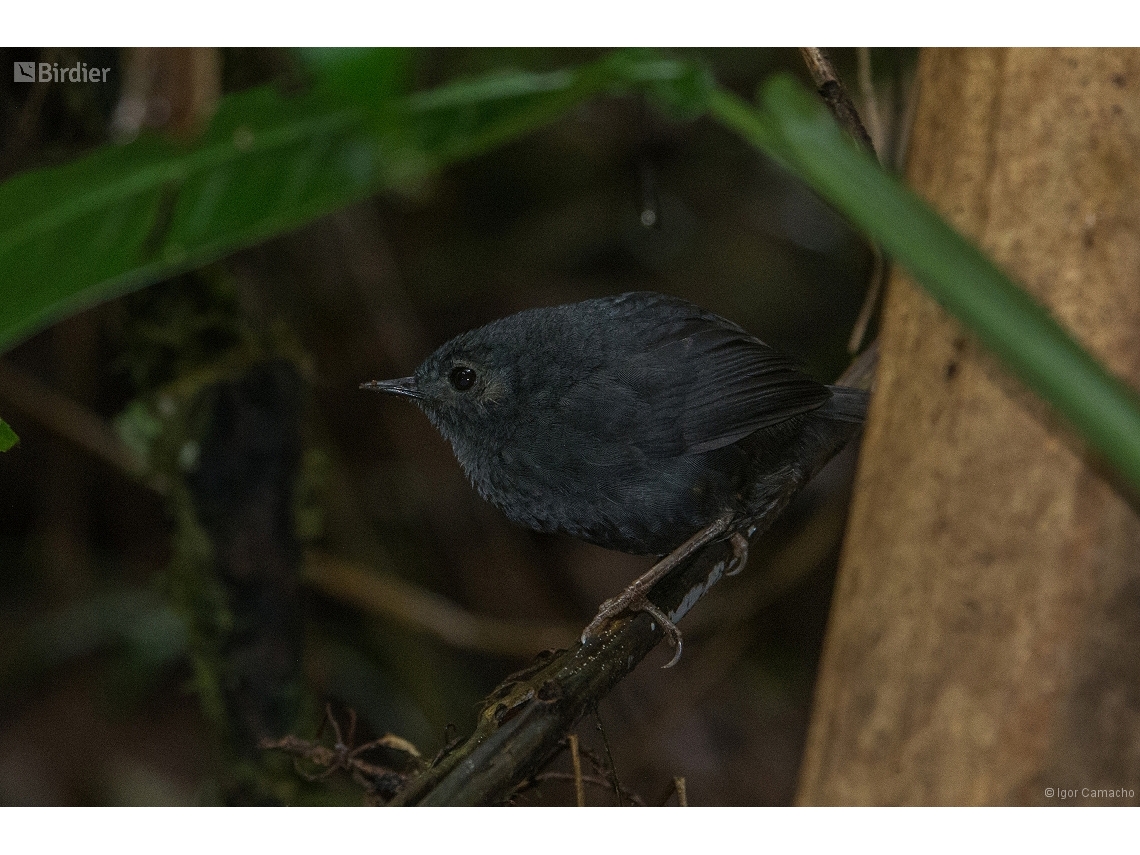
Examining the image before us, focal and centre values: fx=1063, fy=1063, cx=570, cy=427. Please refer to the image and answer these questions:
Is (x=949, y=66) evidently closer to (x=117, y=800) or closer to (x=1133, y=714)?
(x=1133, y=714)

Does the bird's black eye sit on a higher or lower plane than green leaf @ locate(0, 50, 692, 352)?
higher

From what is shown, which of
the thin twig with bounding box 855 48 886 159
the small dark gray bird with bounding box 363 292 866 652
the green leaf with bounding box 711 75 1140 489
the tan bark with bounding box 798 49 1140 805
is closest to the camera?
the green leaf with bounding box 711 75 1140 489

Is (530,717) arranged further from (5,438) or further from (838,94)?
(838,94)

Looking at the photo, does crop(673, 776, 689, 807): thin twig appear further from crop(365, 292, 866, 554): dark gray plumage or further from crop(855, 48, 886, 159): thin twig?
crop(855, 48, 886, 159): thin twig

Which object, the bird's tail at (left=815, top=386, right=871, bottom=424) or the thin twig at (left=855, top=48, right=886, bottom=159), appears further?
the bird's tail at (left=815, top=386, right=871, bottom=424)

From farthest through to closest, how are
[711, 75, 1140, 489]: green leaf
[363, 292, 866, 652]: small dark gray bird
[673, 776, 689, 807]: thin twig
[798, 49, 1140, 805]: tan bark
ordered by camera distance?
[363, 292, 866, 652]: small dark gray bird → [673, 776, 689, 807]: thin twig → [798, 49, 1140, 805]: tan bark → [711, 75, 1140, 489]: green leaf

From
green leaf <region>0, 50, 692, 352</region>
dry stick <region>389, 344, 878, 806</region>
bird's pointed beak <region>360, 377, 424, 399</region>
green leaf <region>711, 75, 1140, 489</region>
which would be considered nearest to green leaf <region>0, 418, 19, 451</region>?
green leaf <region>0, 50, 692, 352</region>

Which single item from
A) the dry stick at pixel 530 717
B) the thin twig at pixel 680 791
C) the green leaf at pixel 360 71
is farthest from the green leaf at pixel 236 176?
the thin twig at pixel 680 791

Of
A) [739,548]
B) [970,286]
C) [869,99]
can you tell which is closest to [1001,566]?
[970,286]

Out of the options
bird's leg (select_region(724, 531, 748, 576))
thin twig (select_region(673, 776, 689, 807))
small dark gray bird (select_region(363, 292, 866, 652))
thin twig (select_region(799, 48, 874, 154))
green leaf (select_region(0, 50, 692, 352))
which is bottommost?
thin twig (select_region(673, 776, 689, 807))
